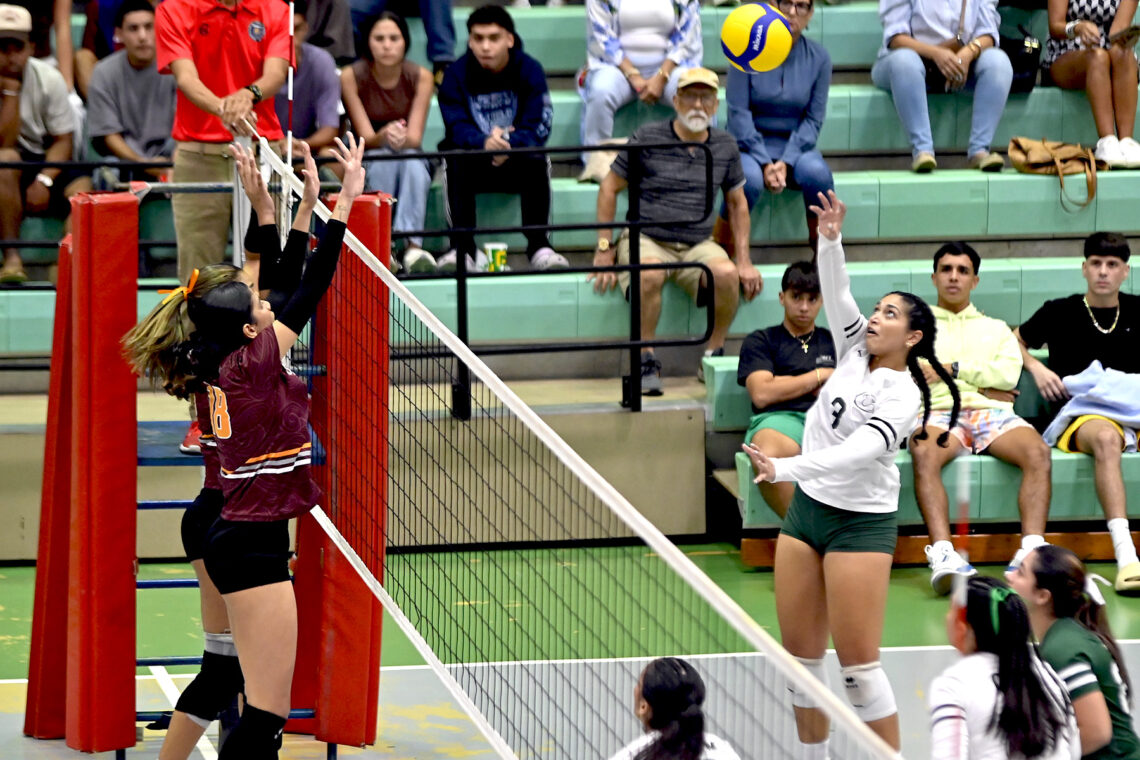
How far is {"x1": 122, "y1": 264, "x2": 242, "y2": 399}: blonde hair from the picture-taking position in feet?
14.0

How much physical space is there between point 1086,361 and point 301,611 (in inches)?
173

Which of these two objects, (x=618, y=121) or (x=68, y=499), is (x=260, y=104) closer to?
(x=68, y=499)

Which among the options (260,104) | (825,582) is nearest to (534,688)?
(825,582)

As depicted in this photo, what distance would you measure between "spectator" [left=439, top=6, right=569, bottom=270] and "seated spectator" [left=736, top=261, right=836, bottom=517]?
56.8 inches

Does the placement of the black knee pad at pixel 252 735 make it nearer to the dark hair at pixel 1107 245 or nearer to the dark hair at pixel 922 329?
the dark hair at pixel 922 329

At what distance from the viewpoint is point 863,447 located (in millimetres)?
4684

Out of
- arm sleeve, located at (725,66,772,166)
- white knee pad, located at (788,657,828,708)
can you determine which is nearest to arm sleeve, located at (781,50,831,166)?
arm sleeve, located at (725,66,772,166)

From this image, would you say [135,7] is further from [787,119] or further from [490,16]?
[787,119]

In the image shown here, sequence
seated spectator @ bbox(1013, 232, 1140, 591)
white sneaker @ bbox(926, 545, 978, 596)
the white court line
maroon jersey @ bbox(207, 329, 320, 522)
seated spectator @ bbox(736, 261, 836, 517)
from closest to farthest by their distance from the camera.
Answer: maroon jersey @ bbox(207, 329, 320, 522) < the white court line < white sneaker @ bbox(926, 545, 978, 596) < seated spectator @ bbox(736, 261, 836, 517) < seated spectator @ bbox(1013, 232, 1140, 591)

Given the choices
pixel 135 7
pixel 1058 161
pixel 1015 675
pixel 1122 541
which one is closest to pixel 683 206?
pixel 1058 161

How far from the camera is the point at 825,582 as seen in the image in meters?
4.84

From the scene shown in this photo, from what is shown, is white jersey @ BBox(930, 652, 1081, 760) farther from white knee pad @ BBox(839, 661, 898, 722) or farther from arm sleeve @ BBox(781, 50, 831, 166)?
arm sleeve @ BBox(781, 50, 831, 166)

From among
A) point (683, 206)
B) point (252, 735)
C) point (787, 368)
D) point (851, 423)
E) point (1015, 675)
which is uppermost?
point (683, 206)

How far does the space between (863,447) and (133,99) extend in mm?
5490
